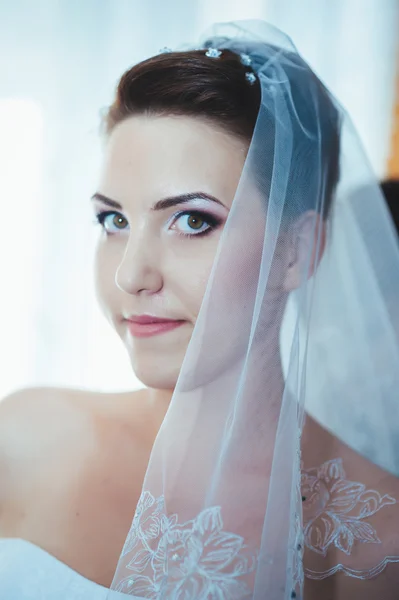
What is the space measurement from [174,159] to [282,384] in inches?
17.3

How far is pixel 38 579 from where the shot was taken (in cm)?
96

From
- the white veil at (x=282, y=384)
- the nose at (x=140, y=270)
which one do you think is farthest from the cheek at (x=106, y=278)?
the white veil at (x=282, y=384)

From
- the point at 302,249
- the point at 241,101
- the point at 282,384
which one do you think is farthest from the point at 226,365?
the point at 241,101

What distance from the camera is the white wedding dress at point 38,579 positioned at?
93cm

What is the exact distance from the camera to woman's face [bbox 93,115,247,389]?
94 centimetres

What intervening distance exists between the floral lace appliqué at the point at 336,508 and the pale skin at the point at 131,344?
4 cm

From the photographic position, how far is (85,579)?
948 millimetres

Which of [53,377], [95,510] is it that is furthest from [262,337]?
[53,377]

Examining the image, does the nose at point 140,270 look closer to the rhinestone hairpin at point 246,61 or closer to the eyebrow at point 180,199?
the eyebrow at point 180,199

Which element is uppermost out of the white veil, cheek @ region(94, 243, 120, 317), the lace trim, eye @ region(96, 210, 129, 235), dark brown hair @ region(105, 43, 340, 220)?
dark brown hair @ region(105, 43, 340, 220)

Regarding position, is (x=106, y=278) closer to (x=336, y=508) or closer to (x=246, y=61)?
(x=246, y=61)

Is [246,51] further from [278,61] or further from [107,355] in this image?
[107,355]

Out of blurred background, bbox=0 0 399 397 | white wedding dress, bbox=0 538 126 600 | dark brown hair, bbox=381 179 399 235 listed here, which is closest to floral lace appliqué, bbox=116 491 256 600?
white wedding dress, bbox=0 538 126 600

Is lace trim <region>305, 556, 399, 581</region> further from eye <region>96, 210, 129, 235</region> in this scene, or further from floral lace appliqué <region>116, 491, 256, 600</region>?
eye <region>96, 210, 129, 235</region>
